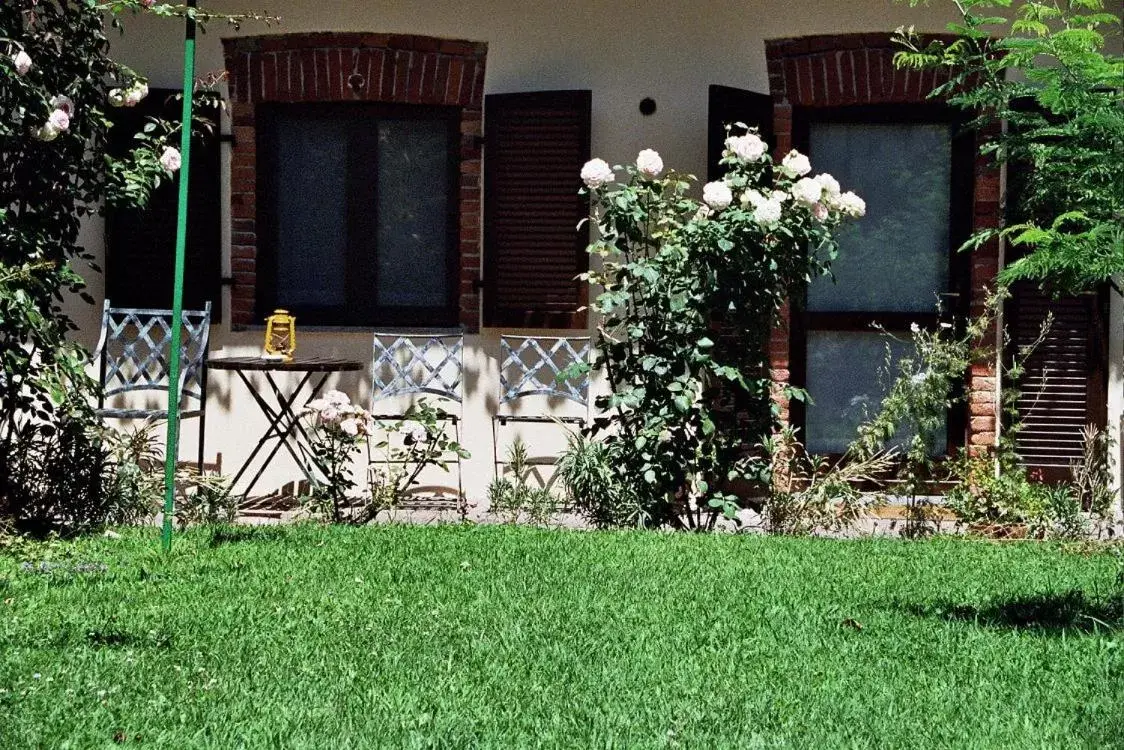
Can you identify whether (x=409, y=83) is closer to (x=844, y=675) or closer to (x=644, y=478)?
(x=644, y=478)

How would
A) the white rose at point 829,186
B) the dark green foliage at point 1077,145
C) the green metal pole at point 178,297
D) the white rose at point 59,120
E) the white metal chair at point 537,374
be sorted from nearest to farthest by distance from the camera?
the dark green foliage at point 1077,145 → the green metal pole at point 178,297 → the white rose at point 59,120 → the white rose at point 829,186 → the white metal chair at point 537,374

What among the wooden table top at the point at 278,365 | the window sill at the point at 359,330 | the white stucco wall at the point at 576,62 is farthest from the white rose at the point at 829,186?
the wooden table top at the point at 278,365

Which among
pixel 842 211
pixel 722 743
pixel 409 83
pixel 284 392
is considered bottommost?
pixel 722 743

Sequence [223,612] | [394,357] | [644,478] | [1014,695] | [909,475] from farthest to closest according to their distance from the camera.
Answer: [394,357]
[909,475]
[644,478]
[223,612]
[1014,695]

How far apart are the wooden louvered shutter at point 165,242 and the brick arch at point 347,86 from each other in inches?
4.6

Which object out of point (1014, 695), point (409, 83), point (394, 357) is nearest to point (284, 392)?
point (394, 357)

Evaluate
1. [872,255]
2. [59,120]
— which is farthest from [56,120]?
[872,255]

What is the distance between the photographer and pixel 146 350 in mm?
7980

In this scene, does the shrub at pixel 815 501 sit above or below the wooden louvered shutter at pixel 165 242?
below

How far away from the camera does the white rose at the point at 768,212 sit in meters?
6.35

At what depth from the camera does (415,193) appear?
8.20m

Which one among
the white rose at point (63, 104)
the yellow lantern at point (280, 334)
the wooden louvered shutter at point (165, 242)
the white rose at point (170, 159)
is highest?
the white rose at point (63, 104)

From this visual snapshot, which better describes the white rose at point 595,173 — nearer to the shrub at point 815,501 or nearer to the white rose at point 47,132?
the shrub at point 815,501

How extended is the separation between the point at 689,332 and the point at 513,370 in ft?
4.89
